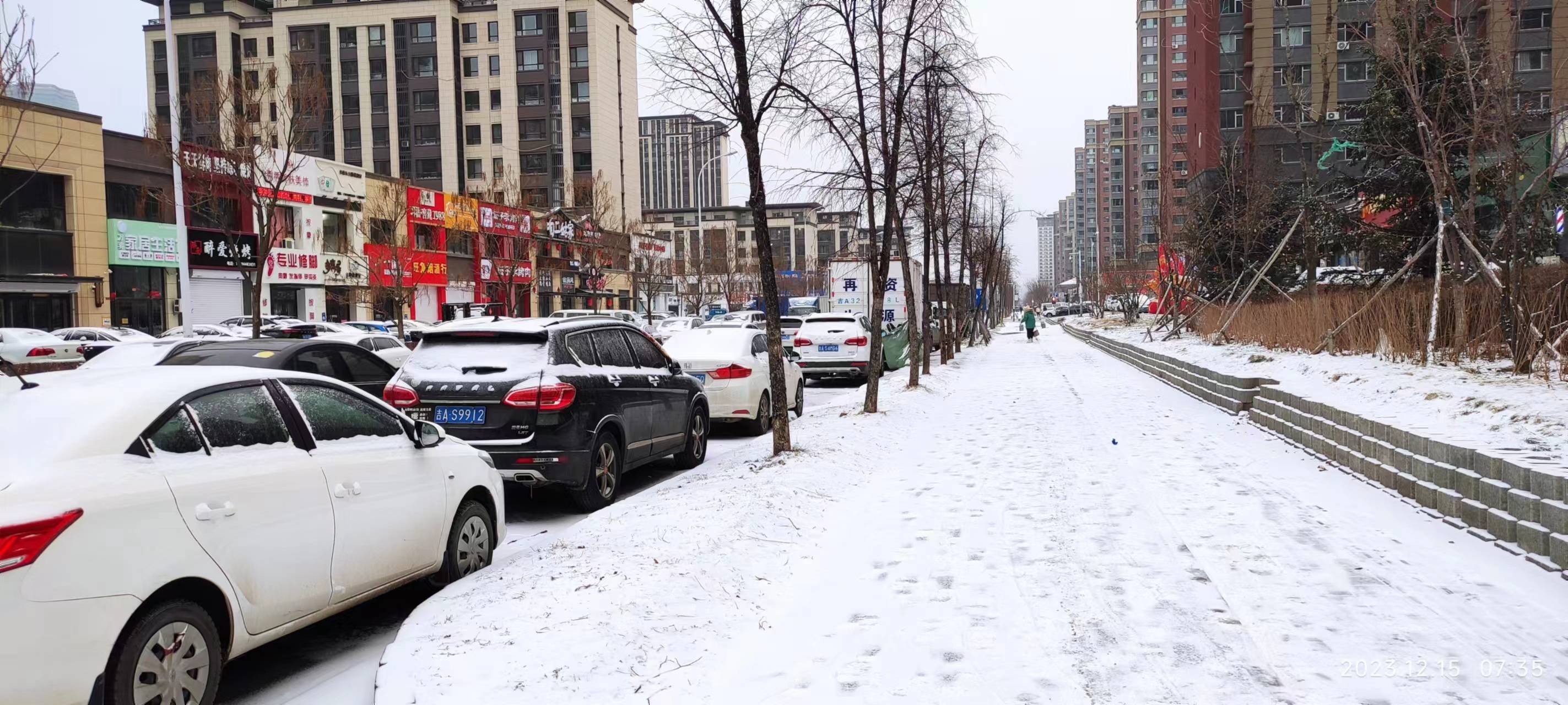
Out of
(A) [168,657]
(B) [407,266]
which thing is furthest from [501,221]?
(A) [168,657]

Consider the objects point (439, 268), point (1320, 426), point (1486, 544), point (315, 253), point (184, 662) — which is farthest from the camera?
point (439, 268)

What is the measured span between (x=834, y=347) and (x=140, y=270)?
102 ft

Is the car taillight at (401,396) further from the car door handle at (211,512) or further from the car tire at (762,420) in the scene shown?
the car tire at (762,420)

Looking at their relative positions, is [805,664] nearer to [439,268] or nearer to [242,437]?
[242,437]

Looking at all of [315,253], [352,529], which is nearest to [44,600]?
[352,529]

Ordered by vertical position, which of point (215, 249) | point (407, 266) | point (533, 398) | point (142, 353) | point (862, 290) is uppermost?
point (215, 249)

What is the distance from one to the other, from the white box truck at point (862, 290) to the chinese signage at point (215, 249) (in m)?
23.6

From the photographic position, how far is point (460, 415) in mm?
7656

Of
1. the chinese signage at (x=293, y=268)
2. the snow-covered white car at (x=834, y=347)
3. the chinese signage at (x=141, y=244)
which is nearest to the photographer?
the snow-covered white car at (x=834, y=347)

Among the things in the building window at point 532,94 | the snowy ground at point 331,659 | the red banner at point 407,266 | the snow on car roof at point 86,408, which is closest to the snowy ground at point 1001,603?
the snowy ground at point 331,659

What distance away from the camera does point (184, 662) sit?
3688 mm

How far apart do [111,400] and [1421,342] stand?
1336 cm

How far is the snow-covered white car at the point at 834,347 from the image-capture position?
21688 millimetres

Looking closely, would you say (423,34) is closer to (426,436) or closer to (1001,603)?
(426,436)
